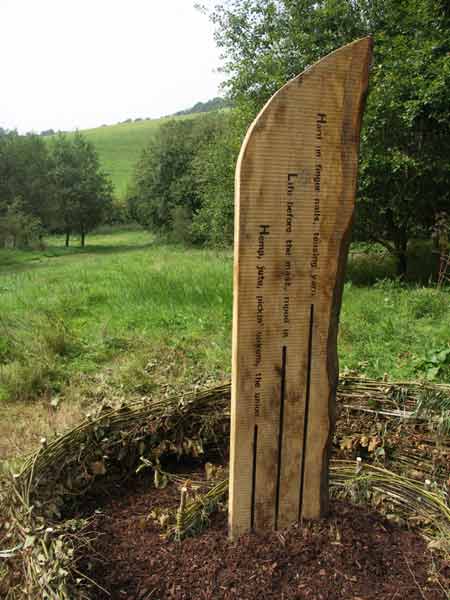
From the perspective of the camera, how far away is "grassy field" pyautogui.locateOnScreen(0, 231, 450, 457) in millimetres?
4082

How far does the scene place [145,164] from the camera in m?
Result: 34.1

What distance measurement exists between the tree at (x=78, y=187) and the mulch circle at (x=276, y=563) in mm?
35890

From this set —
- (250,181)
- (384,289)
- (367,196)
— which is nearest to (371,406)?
(250,181)

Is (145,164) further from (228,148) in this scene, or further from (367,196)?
(367,196)

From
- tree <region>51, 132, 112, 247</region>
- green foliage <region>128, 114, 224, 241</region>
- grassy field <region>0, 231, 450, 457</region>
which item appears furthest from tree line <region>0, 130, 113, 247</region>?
grassy field <region>0, 231, 450, 457</region>

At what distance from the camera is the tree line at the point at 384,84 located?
9039 millimetres

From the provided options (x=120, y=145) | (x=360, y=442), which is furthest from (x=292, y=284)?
(x=120, y=145)

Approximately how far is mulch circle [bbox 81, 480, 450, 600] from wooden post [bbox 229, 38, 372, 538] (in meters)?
0.12

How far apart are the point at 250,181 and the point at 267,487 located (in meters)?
1.31

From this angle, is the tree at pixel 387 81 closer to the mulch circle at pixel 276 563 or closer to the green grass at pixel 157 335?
the green grass at pixel 157 335

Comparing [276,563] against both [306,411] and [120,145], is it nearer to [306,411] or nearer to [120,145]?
[306,411]

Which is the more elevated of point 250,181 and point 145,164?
point 145,164

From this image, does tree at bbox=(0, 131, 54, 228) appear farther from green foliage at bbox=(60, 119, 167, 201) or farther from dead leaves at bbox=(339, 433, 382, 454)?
dead leaves at bbox=(339, 433, 382, 454)

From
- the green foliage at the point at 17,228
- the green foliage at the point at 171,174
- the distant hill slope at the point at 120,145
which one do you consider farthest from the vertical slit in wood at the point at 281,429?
the distant hill slope at the point at 120,145
